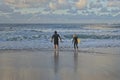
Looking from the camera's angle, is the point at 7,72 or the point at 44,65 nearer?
the point at 7,72

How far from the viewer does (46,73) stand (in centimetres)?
1759

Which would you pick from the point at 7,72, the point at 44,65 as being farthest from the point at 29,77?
the point at 44,65

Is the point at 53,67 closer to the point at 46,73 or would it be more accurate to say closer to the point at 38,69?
the point at 38,69

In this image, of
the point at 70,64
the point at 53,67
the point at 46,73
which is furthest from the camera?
the point at 70,64

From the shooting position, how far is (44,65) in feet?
69.2

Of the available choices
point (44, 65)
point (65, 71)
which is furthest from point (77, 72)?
point (44, 65)

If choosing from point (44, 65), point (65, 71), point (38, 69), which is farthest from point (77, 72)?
point (44, 65)

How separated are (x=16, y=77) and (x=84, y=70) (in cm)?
383

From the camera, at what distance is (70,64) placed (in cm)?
2155

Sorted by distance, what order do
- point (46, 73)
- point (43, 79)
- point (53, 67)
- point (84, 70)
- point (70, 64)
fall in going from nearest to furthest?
point (43, 79)
point (46, 73)
point (84, 70)
point (53, 67)
point (70, 64)

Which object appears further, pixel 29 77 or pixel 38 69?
pixel 38 69

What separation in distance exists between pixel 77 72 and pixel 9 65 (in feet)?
15.1

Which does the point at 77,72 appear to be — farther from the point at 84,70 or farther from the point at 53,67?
the point at 53,67

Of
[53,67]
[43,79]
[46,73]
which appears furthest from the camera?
[53,67]
